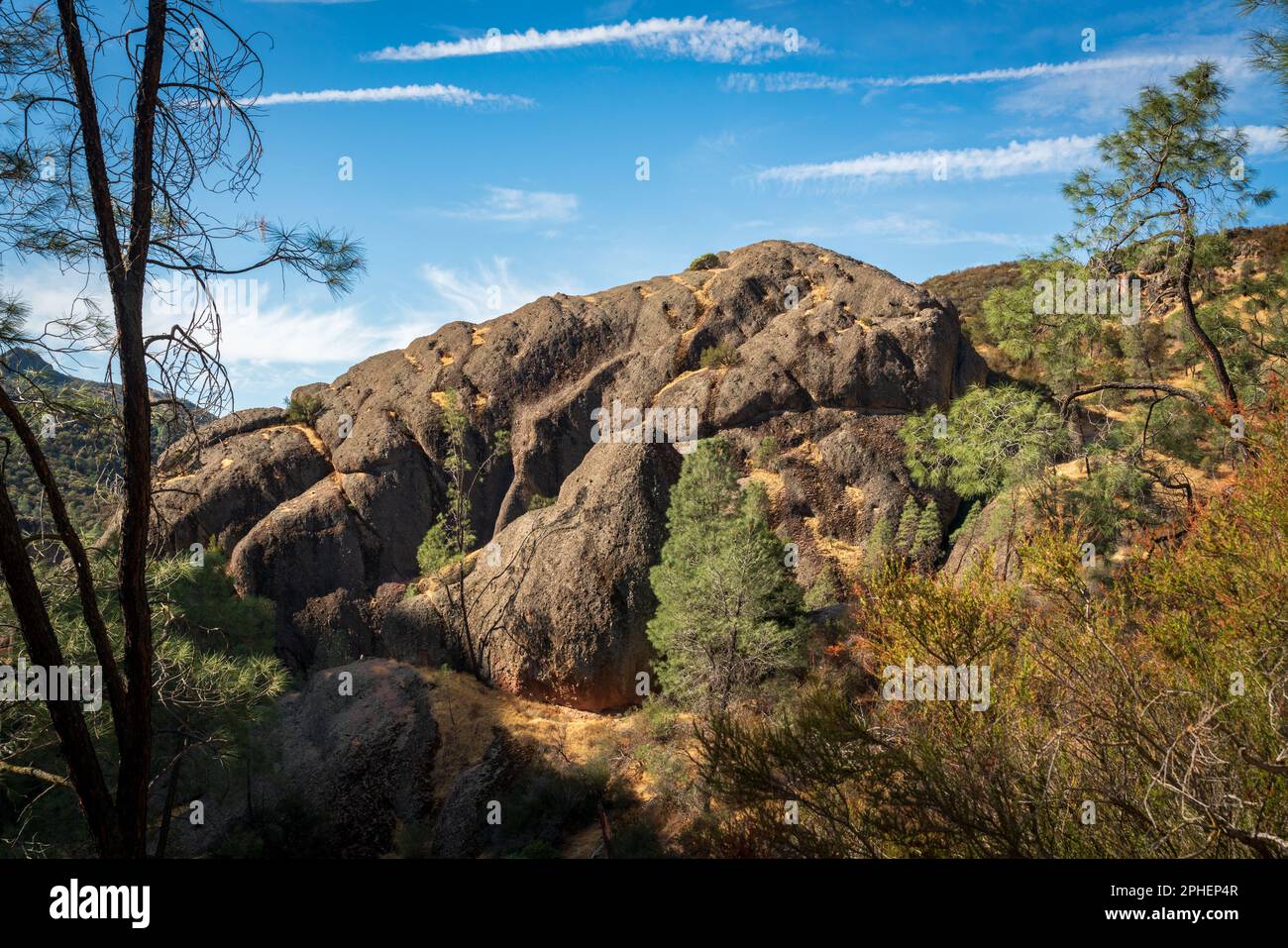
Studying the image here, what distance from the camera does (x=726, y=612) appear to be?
56.3ft

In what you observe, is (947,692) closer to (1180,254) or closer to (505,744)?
(1180,254)

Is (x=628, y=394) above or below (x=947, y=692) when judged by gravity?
above

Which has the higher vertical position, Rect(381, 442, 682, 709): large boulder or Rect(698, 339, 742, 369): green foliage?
Rect(698, 339, 742, 369): green foliage

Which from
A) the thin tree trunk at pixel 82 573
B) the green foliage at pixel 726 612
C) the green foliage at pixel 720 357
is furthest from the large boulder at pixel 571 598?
the thin tree trunk at pixel 82 573

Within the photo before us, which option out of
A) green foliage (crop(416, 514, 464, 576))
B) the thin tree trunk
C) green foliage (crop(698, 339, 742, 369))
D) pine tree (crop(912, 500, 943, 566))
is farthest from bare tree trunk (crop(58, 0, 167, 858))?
green foliage (crop(698, 339, 742, 369))

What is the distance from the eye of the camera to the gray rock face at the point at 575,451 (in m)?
23.0

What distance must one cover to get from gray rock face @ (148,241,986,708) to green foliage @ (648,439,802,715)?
13.7 ft

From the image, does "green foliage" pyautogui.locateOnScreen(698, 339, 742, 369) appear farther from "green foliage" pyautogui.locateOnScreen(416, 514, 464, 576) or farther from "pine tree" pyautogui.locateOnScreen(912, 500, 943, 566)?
"green foliage" pyautogui.locateOnScreen(416, 514, 464, 576)

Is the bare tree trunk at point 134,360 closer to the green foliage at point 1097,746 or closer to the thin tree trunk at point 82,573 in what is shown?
the thin tree trunk at point 82,573

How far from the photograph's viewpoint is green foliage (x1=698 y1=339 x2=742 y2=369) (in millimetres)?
29078

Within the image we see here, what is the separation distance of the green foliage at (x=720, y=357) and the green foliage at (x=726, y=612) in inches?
437

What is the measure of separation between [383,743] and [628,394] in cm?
1620

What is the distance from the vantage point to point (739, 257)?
34969 millimetres
